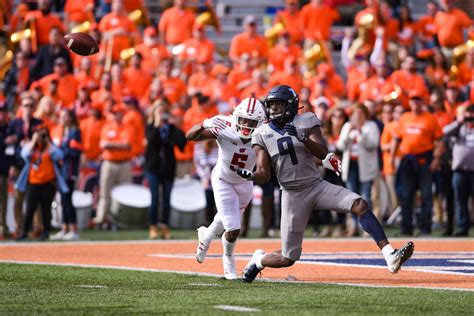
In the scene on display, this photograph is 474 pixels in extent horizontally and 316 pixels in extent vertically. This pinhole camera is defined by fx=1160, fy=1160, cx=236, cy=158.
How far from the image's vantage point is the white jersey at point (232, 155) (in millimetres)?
10617

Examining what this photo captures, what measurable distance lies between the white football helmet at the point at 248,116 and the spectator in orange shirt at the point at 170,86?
32.0 ft

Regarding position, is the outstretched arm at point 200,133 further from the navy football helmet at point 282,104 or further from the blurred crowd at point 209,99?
the blurred crowd at point 209,99

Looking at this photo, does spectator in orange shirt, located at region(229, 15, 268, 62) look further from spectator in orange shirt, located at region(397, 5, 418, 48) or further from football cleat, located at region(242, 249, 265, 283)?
football cleat, located at region(242, 249, 265, 283)

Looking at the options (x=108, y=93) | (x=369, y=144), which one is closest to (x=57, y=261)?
(x=369, y=144)

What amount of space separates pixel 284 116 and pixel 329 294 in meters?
1.55

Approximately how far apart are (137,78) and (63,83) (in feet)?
4.33

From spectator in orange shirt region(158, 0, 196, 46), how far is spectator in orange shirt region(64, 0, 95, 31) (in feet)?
4.51

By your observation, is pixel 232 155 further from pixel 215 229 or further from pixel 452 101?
A: pixel 452 101

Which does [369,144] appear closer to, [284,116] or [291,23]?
[291,23]

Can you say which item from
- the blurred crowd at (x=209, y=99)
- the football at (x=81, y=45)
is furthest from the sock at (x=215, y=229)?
the blurred crowd at (x=209, y=99)

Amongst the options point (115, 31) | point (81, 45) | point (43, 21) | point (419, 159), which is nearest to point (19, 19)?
point (43, 21)

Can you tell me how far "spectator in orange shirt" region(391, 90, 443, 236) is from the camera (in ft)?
54.5

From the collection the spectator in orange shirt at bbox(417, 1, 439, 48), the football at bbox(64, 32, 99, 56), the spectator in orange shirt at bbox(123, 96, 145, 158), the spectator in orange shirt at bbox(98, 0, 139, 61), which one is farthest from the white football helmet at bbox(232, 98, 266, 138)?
the spectator in orange shirt at bbox(417, 1, 439, 48)

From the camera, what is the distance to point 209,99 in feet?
59.7
